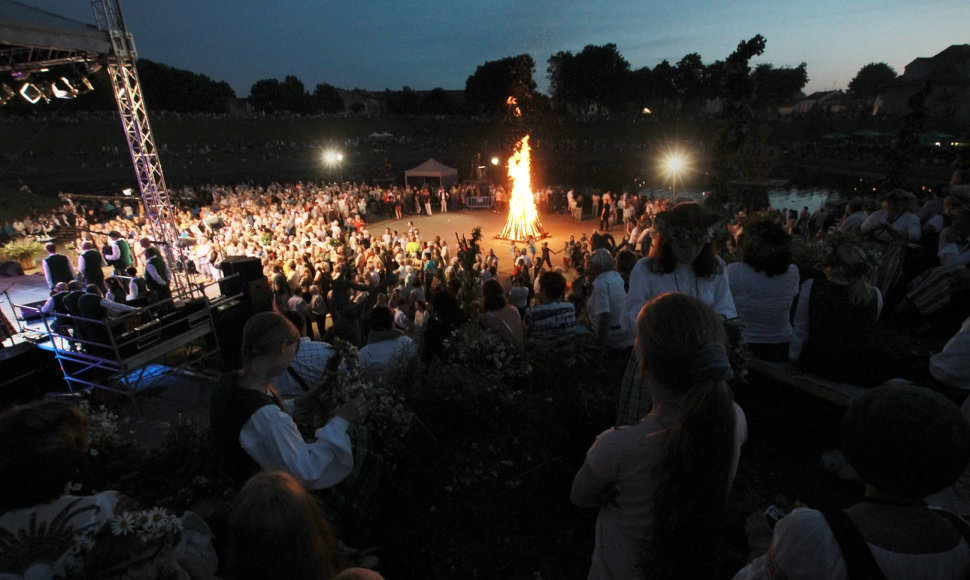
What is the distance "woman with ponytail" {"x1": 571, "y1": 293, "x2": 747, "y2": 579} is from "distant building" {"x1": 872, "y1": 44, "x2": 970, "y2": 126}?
164 ft

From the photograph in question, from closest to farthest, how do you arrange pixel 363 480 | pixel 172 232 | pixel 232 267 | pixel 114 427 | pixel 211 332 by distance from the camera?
pixel 363 480, pixel 114 427, pixel 211 332, pixel 232 267, pixel 172 232

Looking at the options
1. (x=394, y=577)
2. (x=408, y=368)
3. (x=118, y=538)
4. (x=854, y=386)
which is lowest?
(x=394, y=577)

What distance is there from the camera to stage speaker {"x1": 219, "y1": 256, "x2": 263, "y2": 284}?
→ 29.2 feet

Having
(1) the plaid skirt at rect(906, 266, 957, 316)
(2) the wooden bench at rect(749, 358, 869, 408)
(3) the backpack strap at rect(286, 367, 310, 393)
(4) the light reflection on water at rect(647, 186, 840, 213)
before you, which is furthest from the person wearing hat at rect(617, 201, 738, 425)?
(4) the light reflection on water at rect(647, 186, 840, 213)

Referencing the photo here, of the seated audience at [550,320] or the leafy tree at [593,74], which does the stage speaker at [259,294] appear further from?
the leafy tree at [593,74]

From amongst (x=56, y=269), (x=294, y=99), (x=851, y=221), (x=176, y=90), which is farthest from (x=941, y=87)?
(x=176, y=90)

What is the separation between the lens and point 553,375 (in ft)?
11.0

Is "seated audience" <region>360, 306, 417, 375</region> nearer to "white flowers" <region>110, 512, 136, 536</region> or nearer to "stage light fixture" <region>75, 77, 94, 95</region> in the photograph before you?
"white flowers" <region>110, 512, 136, 536</region>

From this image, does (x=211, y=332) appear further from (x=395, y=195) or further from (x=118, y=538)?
(x=395, y=195)

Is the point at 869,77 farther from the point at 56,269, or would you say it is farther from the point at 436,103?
the point at 56,269

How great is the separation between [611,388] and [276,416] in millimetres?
2181

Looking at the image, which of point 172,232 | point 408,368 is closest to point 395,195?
point 172,232

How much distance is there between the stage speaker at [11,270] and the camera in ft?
47.9

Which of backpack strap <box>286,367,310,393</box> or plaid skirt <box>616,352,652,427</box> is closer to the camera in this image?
plaid skirt <box>616,352,652,427</box>
